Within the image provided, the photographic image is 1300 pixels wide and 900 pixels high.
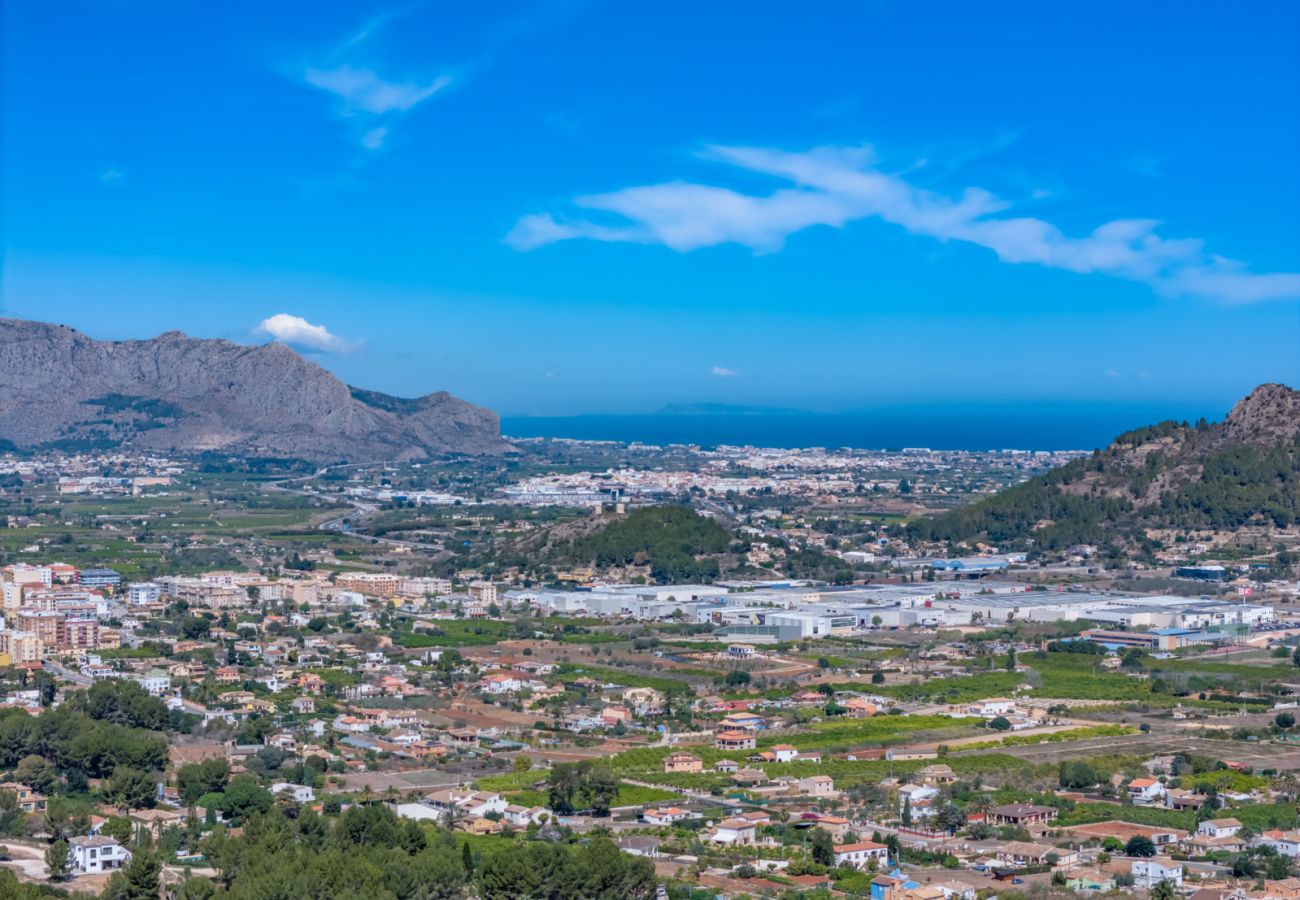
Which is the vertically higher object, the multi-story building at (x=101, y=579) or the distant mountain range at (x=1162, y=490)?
the distant mountain range at (x=1162, y=490)

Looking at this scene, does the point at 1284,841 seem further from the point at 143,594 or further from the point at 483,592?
the point at 143,594

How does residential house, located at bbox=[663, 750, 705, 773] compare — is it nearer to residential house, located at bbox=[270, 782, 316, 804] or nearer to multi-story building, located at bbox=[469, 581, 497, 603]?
residential house, located at bbox=[270, 782, 316, 804]

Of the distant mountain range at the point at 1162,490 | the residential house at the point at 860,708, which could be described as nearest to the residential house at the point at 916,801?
the residential house at the point at 860,708

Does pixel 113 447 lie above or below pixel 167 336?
below

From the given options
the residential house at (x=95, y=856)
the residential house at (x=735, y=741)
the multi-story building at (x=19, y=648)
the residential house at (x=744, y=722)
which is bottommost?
the residential house at (x=95, y=856)

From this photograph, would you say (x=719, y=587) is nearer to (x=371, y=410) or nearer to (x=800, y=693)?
(x=800, y=693)

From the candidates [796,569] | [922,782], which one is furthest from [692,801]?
[796,569]

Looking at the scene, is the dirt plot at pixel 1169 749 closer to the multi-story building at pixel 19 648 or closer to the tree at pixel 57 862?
the tree at pixel 57 862
